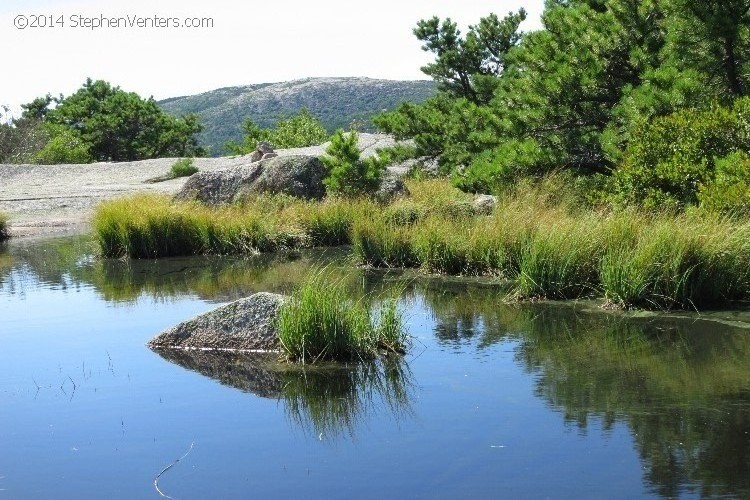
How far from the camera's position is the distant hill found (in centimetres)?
11219

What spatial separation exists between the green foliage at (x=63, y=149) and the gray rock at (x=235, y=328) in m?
34.8

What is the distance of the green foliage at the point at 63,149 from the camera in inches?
1704

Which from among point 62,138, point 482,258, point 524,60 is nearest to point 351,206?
point 524,60

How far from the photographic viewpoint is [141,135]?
163ft

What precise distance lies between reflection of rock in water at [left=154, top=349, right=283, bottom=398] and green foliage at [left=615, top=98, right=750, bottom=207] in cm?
588

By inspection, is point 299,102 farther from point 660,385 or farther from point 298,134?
point 660,385

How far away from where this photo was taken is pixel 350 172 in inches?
810

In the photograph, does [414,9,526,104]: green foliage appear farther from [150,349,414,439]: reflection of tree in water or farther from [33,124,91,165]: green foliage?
[33,124,91,165]: green foliage

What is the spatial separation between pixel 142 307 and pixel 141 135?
38.2m

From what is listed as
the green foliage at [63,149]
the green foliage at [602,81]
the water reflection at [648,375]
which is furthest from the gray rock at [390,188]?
the green foliage at [63,149]

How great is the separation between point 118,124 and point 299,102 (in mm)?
74832

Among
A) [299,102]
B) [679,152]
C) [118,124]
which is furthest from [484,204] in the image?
[299,102]

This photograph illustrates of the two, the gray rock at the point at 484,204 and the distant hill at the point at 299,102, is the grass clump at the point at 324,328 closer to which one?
the gray rock at the point at 484,204

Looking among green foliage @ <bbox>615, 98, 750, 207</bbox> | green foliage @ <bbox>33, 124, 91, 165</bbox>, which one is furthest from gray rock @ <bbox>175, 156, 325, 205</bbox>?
green foliage @ <bbox>33, 124, 91, 165</bbox>
